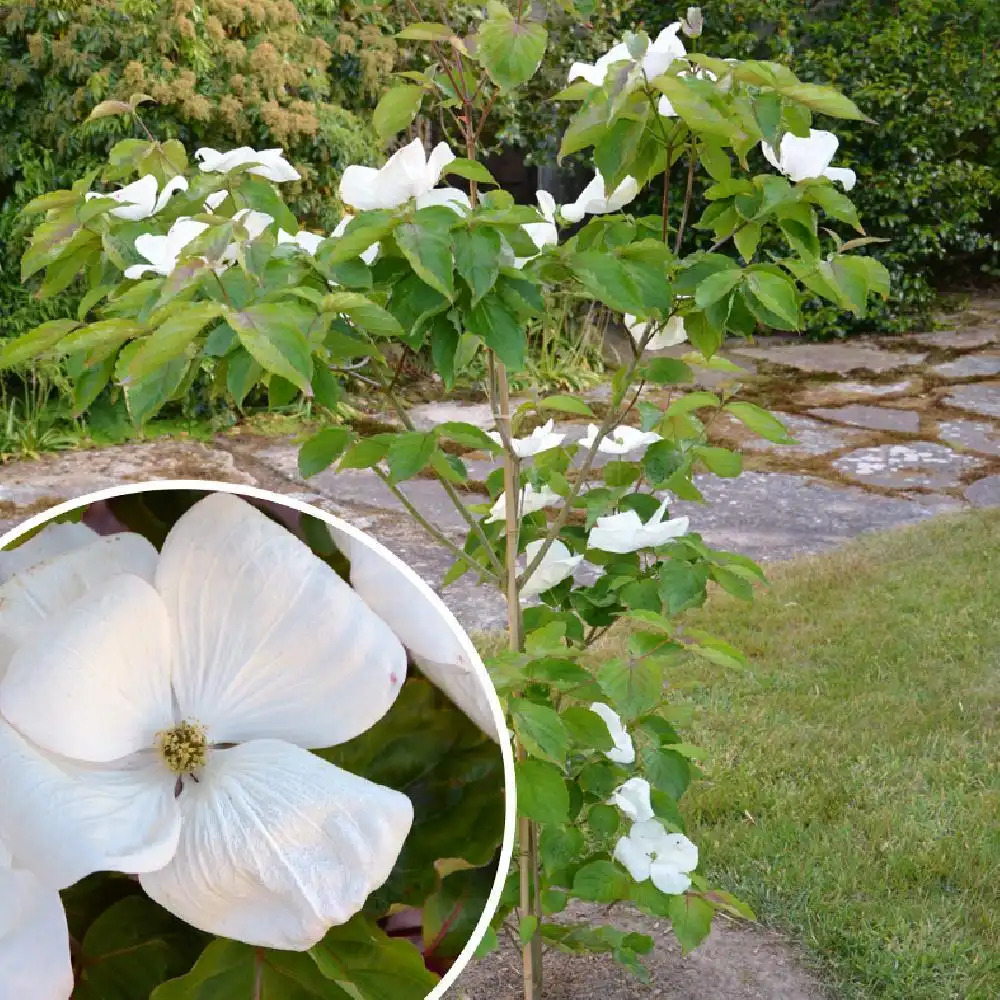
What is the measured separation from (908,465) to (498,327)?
4568 mm

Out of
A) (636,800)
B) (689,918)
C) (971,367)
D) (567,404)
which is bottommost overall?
(971,367)

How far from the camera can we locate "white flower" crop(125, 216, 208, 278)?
1.23 m

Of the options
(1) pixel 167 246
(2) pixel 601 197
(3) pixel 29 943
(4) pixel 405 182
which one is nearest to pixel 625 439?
(2) pixel 601 197

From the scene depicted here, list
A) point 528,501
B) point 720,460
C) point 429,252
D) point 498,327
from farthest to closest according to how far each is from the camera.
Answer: point 528,501
point 720,460
point 498,327
point 429,252

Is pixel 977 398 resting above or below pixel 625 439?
below

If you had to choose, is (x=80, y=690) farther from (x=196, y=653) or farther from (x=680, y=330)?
(x=680, y=330)

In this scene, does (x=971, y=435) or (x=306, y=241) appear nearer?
(x=306, y=241)

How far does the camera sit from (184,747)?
67 cm

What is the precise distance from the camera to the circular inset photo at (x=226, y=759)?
0.61 meters

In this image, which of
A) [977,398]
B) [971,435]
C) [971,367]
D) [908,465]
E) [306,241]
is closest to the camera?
[306,241]

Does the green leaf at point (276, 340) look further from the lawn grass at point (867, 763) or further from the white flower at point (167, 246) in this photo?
the lawn grass at point (867, 763)

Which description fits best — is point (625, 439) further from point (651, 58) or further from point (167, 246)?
point (167, 246)

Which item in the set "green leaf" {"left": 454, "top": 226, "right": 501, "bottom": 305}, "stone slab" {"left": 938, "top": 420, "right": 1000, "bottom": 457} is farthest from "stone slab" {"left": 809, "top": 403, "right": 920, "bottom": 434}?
"green leaf" {"left": 454, "top": 226, "right": 501, "bottom": 305}

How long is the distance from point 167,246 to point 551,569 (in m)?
0.66
